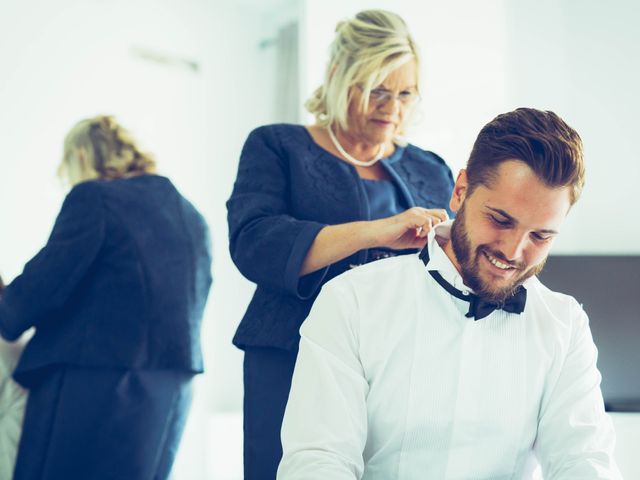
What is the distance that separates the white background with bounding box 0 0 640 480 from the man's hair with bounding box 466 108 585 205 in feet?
1.28

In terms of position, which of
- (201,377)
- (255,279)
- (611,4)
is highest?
(611,4)

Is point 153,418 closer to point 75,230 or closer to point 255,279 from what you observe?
point 75,230

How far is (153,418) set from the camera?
1825 mm

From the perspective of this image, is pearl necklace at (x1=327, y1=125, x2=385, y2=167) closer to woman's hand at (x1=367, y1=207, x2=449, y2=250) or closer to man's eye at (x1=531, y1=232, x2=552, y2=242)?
woman's hand at (x1=367, y1=207, x2=449, y2=250)

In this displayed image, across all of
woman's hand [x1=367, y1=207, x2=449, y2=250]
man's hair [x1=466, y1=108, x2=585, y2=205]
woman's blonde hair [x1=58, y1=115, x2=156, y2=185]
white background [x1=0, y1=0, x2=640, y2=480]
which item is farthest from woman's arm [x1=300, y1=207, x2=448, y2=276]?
woman's blonde hair [x1=58, y1=115, x2=156, y2=185]

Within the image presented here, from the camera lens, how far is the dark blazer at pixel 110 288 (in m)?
1.73

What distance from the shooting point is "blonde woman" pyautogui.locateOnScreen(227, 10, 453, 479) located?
1272 mm

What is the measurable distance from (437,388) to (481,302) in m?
0.16

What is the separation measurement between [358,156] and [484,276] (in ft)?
1.51

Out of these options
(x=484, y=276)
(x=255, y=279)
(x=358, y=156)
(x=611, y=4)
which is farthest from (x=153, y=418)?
(x=611, y=4)

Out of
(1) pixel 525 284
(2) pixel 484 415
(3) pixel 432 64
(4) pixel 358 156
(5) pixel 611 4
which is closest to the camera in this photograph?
(2) pixel 484 415

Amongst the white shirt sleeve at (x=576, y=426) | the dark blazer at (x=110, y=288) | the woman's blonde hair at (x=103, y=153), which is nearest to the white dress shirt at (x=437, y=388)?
the white shirt sleeve at (x=576, y=426)

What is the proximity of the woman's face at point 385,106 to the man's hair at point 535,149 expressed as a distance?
0.29 metres

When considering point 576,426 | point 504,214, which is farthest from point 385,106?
point 576,426
